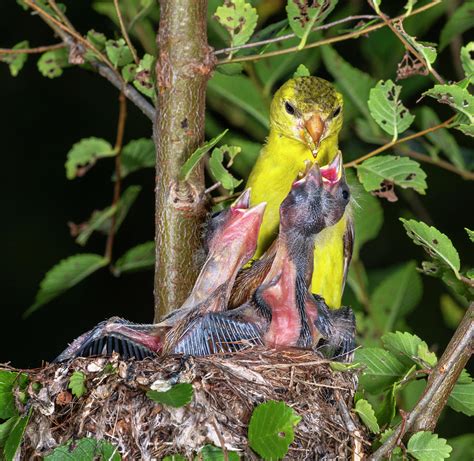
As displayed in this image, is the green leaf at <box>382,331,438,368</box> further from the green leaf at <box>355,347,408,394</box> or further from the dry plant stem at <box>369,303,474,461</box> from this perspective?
the dry plant stem at <box>369,303,474,461</box>

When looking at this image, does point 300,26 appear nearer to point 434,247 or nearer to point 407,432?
point 434,247

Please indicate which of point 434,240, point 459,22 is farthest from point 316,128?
point 434,240

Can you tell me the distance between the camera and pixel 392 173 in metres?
2.75

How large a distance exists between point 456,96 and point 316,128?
1.10 metres

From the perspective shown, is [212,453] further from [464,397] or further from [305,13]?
[305,13]

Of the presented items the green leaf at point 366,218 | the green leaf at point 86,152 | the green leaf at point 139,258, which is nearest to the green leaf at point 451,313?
the green leaf at point 366,218

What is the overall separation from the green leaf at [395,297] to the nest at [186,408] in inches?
31.9

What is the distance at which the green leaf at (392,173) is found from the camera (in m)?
2.74

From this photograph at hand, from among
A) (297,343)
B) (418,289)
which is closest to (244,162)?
(418,289)

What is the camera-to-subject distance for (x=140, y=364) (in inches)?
98.2

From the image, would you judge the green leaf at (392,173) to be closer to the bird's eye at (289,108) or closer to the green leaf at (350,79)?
the green leaf at (350,79)

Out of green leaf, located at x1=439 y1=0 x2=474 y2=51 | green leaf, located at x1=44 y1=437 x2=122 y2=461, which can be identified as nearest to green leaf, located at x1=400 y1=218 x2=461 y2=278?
green leaf, located at x1=44 y1=437 x2=122 y2=461

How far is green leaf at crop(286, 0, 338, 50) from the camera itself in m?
2.54

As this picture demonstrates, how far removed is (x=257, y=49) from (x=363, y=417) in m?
1.00
